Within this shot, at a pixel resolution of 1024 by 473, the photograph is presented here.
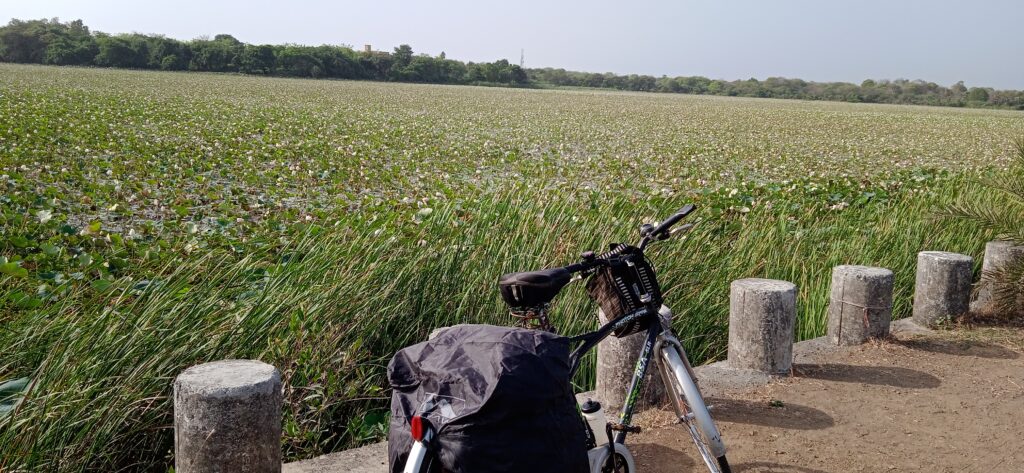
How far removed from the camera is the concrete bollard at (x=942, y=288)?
16.9 ft

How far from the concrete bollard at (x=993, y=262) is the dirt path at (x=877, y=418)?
2.45 feet

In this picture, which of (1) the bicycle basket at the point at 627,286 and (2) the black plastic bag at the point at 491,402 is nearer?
(2) the black plastic bag at the point at 491,402

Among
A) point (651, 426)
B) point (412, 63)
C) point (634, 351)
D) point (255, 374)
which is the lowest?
point (651, 426)

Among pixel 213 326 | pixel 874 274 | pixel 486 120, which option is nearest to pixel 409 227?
pixel 213 326

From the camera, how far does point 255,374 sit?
2.35 m

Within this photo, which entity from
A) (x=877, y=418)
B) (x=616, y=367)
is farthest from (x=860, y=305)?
(x=616, y=367)

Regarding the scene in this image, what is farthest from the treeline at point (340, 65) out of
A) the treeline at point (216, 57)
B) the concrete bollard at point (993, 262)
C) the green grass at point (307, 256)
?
the concrete bollard at point (993, 262)

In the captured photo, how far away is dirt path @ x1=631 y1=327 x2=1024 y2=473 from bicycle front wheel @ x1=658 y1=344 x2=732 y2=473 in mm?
537

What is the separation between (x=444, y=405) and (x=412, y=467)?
15 centimetres

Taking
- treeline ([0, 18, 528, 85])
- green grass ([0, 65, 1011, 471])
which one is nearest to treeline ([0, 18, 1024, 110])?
treeline ([0, 18, 528, 85])

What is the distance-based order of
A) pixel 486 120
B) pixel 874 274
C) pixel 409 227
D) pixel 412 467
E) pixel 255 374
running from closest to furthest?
pixel 412 467 → pixel 255 374 → pixel 874 274 → pixel 409 227 → pixel 486 120

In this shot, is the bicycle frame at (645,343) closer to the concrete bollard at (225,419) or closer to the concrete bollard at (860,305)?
the concrete bollard at (225,419)

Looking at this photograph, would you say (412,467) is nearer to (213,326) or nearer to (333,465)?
(333,465)

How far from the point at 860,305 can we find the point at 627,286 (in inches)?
111
